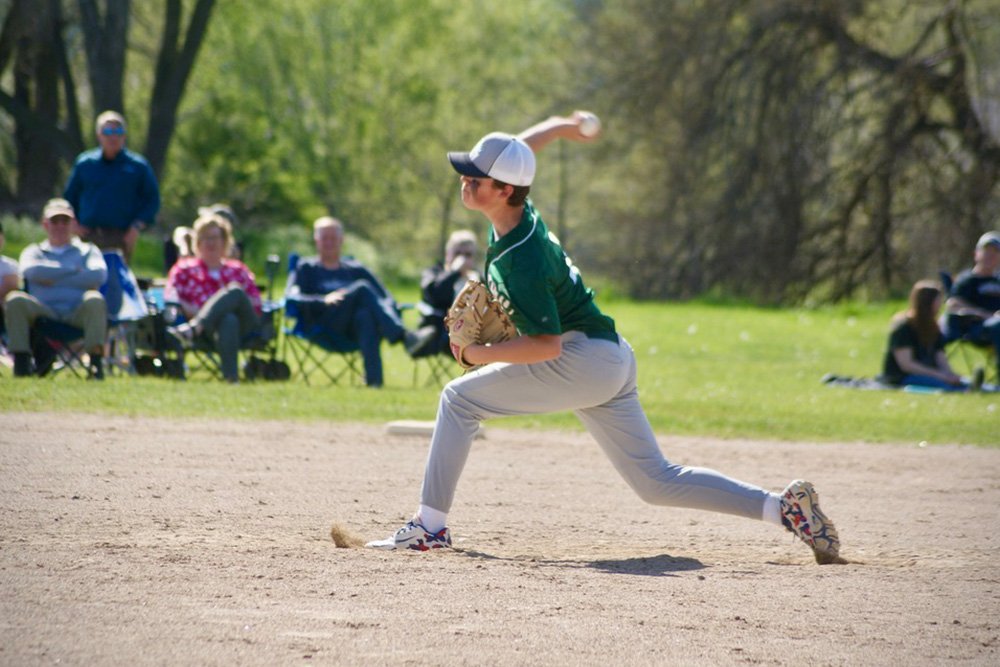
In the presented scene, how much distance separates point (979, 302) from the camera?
603 inches

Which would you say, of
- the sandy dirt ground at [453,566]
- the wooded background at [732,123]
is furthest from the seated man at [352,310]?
the wooded background at [732,123]

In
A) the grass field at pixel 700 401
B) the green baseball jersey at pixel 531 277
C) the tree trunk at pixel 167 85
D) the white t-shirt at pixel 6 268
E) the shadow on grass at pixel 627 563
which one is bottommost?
the shadow on grass at pixel 627 563

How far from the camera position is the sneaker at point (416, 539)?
5.83m

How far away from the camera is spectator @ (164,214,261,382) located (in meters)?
12.1

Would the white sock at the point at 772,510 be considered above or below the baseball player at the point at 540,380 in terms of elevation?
below

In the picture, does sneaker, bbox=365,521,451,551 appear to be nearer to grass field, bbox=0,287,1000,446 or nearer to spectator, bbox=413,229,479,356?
grass field, bbox=0,287,1000,446

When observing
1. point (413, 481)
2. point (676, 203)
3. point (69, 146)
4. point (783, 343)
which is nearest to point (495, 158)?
point (413, 481)

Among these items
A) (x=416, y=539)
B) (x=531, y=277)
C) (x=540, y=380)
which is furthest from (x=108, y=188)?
(x=531, y=277)

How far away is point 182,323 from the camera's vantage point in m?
12.7

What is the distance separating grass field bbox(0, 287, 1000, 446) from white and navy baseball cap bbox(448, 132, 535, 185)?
17.8 feet

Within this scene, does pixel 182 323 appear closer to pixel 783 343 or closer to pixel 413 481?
pixel 413 481

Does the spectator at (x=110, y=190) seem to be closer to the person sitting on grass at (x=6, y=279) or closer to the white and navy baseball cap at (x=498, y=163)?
the person sitting on grass at (x=6, y=279)

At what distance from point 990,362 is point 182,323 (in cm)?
992

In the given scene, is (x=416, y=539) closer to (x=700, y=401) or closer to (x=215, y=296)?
(x=215, y=296)
